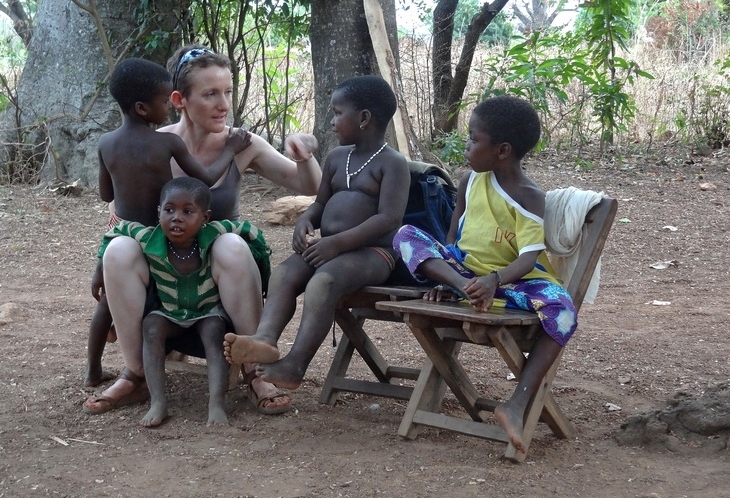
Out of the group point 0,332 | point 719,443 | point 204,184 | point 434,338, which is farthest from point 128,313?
point 719,443

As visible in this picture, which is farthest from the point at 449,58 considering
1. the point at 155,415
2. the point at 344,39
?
the point at 155,415

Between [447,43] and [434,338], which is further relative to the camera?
[447,43]

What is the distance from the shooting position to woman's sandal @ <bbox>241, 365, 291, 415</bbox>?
→ 365 centimetres

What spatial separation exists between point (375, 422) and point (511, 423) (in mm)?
783

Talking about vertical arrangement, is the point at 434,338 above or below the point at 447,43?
below

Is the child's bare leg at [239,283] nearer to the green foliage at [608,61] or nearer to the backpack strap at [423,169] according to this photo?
the backpack strap at [423,169]

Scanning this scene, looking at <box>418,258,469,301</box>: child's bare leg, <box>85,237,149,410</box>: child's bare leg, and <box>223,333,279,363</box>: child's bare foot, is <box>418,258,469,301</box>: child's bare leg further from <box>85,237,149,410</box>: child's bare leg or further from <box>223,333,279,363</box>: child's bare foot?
<box>85,237,149,410</box>: child's bare leg

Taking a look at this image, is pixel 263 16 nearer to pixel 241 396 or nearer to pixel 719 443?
pixel 241 396

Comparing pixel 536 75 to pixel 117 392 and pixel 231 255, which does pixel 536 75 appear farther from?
pixel 117 392

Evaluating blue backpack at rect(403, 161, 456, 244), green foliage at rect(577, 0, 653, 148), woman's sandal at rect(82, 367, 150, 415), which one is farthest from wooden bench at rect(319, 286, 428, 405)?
green foliage at rect(577, 0, 653, 148)

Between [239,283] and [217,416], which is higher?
[239,283]

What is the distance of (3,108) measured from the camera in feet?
31.7

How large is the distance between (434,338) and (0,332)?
9.71 ft

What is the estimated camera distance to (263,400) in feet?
12.1
